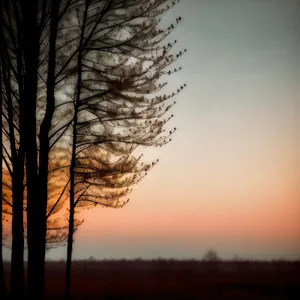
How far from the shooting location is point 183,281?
41.7ft

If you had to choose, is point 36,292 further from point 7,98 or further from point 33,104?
point 7,98

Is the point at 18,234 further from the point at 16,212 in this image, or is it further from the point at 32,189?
the point at 32,189

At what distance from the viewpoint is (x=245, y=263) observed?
47.1ft

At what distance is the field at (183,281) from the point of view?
10.7 meters

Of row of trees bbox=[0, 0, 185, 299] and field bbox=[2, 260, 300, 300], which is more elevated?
row of trees bbox=[0, 0, 185, 299]

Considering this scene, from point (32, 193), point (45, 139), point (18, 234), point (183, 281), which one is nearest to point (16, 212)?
point (18, 234)

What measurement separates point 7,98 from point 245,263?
7.73 meters

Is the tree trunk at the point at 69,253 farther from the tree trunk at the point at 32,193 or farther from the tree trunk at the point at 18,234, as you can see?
the tree trunk at the point at 32,193

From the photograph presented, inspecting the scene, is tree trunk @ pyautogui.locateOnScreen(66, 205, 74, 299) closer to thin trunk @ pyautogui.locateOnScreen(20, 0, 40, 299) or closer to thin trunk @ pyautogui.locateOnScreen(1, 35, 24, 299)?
thin trunk @ pyautogui.locateOnScreen(1, 35, 24, 299)

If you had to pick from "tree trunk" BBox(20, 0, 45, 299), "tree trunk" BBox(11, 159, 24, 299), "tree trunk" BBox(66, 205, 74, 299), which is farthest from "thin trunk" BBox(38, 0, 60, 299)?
"tree trunk" BBox(66, 205, 74, 299)

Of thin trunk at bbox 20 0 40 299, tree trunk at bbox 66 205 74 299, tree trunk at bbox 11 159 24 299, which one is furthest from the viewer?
tree trunk at bbox 66 205 74 299

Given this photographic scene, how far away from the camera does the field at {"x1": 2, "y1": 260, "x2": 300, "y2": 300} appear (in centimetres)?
1070

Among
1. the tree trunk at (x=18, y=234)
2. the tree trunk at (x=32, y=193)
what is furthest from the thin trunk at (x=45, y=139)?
the tree trunk at (x=18, y=234)

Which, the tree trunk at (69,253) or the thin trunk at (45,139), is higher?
the thin trunk at (45,139)
